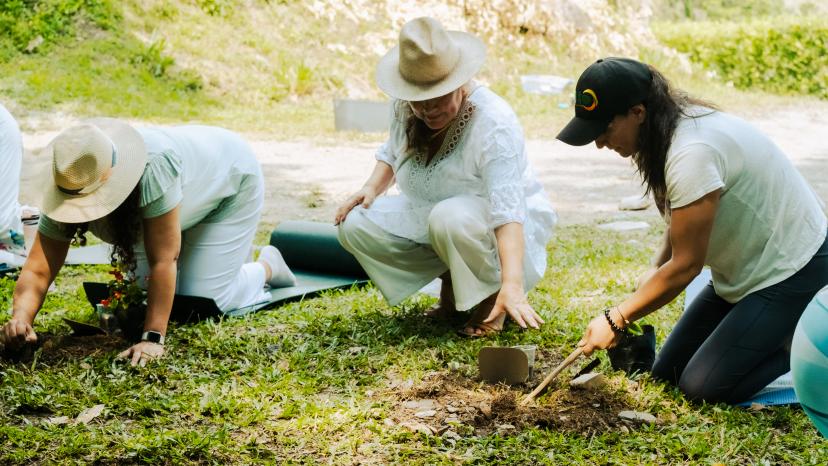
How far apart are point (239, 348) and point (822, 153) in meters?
8.62

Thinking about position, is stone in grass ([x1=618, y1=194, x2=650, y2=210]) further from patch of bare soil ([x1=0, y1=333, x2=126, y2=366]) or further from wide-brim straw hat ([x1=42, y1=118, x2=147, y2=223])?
wide-brim straw hat ([x1=42, y1=118, x2=147, y2=223])

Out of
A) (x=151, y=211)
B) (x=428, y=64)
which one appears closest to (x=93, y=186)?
(x=151, y=211)

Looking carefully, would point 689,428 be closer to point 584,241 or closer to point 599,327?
point 599,327

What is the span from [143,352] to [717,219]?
2101 mm

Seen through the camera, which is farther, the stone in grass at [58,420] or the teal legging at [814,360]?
the stone in grass at [58,420]

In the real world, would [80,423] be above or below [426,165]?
below

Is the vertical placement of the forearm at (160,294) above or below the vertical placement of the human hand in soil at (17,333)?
above

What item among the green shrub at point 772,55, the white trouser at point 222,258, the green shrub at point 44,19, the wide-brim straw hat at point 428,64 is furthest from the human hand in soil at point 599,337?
the green shrub at point 772,55

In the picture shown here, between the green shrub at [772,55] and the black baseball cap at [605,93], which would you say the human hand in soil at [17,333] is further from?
the green shrub at [772,55]

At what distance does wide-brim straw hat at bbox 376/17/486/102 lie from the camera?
3.51 meters

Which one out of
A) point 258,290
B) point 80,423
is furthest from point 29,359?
point 258,290

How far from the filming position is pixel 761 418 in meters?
2.97

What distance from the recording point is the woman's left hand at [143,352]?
3.43 metres

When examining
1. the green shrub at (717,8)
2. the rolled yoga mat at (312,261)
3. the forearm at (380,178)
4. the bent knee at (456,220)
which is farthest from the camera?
the green shrub at (717,8)
